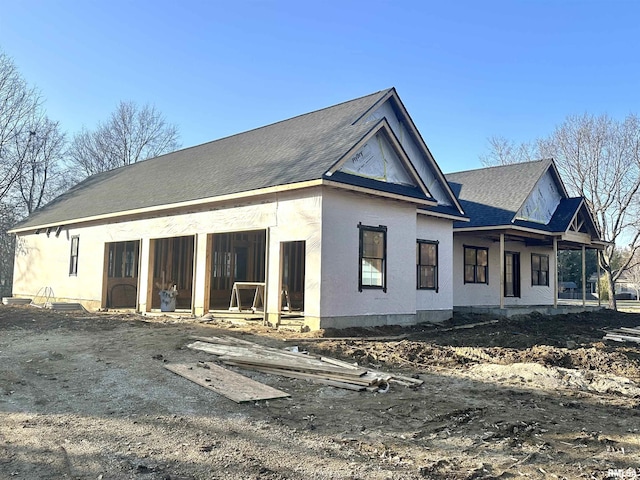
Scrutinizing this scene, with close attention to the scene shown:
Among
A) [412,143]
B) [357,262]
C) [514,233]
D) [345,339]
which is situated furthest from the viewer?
[514,233]

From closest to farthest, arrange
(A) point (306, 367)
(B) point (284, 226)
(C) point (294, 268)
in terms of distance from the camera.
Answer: (A) point (306, 367)
(B) point (284, 226)
(C) point (294, 268)

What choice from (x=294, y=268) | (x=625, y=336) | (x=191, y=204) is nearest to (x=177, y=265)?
(x=294, y=268)

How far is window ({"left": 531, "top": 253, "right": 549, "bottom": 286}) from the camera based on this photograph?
24094 mm

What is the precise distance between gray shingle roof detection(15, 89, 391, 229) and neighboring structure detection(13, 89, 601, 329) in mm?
85

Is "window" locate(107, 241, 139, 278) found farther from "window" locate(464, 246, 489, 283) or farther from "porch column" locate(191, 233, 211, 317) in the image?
"window" locate(464, 246, 489, 283)

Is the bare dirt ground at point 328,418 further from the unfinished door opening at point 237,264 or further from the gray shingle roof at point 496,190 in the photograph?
the gray shingle roof at point 496,190

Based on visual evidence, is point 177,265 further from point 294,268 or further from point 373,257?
point 373,257

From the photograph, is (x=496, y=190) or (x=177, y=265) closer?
(x=177, y=265)

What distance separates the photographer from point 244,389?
6.71 metres

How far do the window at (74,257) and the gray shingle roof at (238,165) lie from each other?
872 millimetres

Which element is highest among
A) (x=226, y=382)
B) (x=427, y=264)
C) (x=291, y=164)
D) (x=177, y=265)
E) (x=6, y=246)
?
(x=291, y=164)

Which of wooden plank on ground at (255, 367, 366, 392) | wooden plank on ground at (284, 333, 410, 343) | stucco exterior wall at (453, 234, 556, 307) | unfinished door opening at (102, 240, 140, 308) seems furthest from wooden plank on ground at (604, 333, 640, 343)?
unfinished door opening at (102, 240, 140, 308)

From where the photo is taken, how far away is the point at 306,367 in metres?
7.77

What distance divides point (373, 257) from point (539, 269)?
46.3ft
